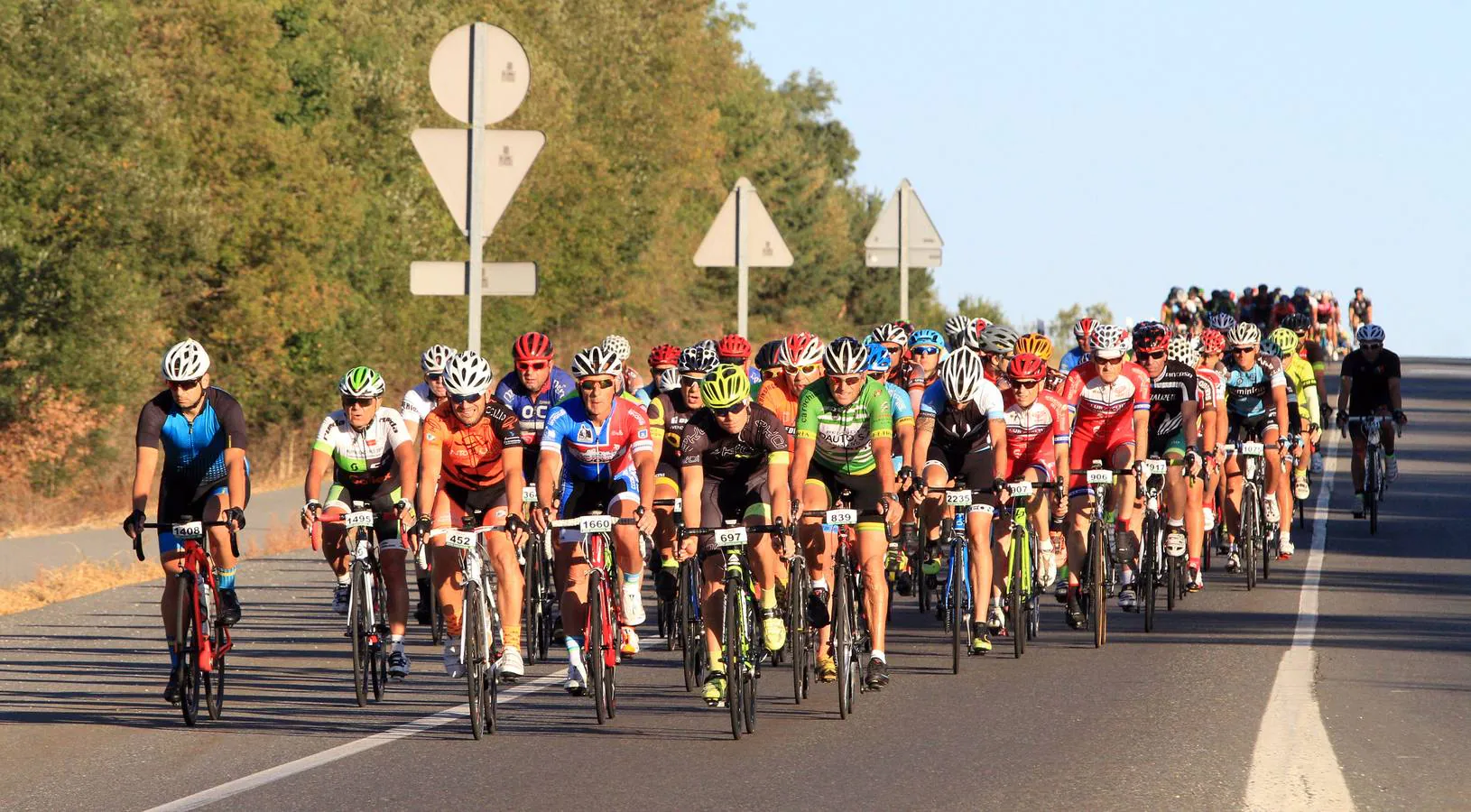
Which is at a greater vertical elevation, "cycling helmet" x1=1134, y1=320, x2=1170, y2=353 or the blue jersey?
"cycling helmet" x1=1134, y1=320, x2=1170, y2=353

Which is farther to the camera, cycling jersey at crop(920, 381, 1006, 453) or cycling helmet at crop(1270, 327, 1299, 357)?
cycling helmet at crop(1270, 327, 1299, 357)

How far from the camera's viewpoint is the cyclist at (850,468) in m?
12.2

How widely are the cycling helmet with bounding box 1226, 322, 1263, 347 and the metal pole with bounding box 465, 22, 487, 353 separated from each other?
266 inches

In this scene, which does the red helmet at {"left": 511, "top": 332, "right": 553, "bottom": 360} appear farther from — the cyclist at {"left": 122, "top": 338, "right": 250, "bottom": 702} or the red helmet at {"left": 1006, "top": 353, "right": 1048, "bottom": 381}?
the red helmet at {"left": 1006, "top": 353, "right": 1048, "bottom": 381}

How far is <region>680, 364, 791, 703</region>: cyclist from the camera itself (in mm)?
11391

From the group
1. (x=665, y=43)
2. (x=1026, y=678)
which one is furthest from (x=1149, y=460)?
(x=665, y=43)

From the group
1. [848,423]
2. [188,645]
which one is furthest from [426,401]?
[188,645]

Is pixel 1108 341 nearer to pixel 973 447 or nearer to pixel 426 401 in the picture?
pixel 973 447

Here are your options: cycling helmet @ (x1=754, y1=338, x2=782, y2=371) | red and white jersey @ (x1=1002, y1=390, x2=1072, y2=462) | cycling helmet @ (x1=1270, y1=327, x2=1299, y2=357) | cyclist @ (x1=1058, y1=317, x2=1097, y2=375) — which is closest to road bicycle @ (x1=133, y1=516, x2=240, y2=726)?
cycling helmet @ (x1=754, y1=338, x2=782, y2=371)

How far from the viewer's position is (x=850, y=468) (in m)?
12.8

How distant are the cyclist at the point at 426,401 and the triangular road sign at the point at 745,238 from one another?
6648mm

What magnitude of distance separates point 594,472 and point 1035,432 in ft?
13.4

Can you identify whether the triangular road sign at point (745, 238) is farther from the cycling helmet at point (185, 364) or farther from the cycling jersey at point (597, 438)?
the cycling helmet at point (185, 364)

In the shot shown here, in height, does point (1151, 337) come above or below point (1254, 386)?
above
